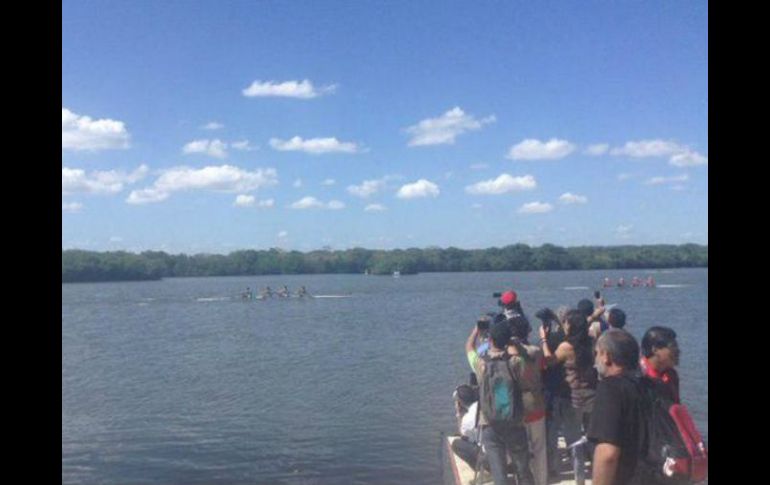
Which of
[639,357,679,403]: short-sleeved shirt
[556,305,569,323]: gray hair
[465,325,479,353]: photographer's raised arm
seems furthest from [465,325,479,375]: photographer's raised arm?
[639,357,679,403]: short-sleeved shirt

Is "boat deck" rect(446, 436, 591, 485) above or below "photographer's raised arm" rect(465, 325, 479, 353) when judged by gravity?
below

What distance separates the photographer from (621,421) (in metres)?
2.60

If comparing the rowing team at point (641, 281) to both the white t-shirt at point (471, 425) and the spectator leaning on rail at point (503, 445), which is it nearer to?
the white t-shirt at point (471, 425)

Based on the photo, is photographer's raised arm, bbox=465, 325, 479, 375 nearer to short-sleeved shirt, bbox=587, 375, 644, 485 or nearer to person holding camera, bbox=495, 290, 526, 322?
person holding camera, bbox=495, 290, 526, 322

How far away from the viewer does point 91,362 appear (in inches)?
894

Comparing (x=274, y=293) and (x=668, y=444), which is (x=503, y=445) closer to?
(x=668, y=444)

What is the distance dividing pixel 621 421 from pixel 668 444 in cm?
33

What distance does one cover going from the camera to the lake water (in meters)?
10.5

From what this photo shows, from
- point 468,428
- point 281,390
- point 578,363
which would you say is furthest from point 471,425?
point 281,390

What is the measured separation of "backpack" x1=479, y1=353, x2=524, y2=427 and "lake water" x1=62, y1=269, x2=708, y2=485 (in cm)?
108

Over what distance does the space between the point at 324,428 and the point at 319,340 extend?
1265 centimetres
